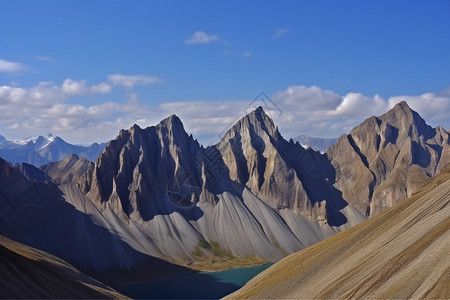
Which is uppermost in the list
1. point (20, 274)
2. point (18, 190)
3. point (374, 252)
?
point (18, 190)

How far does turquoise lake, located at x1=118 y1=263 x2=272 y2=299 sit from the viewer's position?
490 feet

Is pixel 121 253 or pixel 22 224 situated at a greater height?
pixel 22 224

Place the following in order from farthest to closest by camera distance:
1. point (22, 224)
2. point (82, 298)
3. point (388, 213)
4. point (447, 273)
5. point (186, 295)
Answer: point (22, 224), point (186, 295), point (388, 213), point (82, 298), point (447, 273)

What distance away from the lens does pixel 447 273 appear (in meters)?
62.6

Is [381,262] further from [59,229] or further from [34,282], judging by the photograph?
[59,229]

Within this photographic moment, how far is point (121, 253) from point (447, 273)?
143237mm

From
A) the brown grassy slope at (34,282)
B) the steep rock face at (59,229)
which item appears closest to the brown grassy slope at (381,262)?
the brown grassy slope at (34,282)

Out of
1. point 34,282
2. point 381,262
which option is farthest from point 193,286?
point 381,262

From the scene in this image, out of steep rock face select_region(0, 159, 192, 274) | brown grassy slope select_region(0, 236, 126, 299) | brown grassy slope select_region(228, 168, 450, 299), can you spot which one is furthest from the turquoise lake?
brown grassy slope select_region(0, 236, 126, 299)

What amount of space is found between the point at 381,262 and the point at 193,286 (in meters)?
94.1

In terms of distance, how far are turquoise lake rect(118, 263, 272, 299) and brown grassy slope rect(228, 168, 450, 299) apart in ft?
152

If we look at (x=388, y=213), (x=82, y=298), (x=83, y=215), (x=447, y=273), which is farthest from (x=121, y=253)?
(x=447, y=273)

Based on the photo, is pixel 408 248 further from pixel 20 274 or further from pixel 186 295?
pixel 186 295

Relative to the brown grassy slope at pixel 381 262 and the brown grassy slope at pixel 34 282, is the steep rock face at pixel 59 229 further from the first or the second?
the brown grassy slope at pixel 381 262
